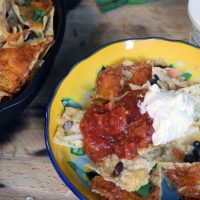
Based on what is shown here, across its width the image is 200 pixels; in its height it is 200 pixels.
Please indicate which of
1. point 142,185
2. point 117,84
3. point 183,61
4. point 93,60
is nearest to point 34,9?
point 93,60

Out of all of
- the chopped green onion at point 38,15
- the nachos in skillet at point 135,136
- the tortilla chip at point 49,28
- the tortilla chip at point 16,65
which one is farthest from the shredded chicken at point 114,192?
the chopped green onion at point 38,15

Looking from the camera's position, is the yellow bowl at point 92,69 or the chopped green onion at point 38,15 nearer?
the yellow bowl at point 92,69

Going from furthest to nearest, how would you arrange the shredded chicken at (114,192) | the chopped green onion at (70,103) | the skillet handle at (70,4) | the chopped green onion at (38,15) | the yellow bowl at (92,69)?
1. the skillet handle at (70,4)
2. the chopped green onion at (38,15)
3. the chopped green onion at (70,103)
4. the yellow bowl at (92,69)
5. the shredded chicken at (114,192)

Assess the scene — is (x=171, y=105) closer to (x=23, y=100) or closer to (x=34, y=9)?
(x=23, y=100)

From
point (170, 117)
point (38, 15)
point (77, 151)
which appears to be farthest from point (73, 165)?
point (38, 15)

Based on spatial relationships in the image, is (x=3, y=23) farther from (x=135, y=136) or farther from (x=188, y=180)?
(x=188, y=180)

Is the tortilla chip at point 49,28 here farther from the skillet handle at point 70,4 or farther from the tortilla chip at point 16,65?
the skillet handle at point 70,4
